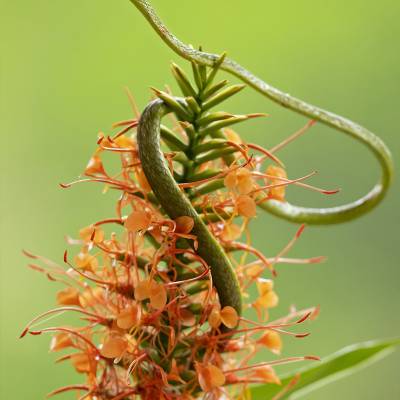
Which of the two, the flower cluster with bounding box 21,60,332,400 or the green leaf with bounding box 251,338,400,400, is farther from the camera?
the green leaf with bounding box 251,338,400,400

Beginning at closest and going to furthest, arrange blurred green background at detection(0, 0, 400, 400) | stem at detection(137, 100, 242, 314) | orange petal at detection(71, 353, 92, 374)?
stem at detection(137, 100, 242, 314), orange petal at detection(71, 353, 92, 374), blurred green background at detection(0, 0, 400, 400)

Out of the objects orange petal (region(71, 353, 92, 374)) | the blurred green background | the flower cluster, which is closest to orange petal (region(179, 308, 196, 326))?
the flower cluster

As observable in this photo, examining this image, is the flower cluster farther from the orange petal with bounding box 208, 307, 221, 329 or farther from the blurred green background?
the blurred green background

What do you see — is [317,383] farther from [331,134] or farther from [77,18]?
[77,18]

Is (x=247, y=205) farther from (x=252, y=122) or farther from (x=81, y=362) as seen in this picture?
(x=252, y=122)

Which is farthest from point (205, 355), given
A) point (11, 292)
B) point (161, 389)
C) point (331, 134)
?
point (331, 134)

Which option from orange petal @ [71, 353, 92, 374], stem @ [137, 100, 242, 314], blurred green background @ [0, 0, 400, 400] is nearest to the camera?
stem @ [137, 100, 242, 314]
